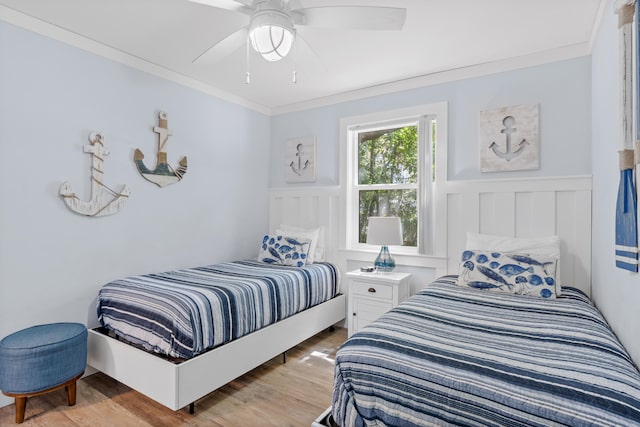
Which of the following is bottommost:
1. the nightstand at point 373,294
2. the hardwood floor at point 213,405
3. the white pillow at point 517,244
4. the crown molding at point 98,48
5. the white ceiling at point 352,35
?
the hardwood floor at point 213,405

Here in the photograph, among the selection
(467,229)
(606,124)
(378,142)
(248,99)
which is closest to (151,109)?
(248,99)

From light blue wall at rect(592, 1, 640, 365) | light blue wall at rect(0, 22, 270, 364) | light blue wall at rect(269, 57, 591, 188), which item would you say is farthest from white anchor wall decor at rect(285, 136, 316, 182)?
light blue wall at rect(592, 1, 640, 365)

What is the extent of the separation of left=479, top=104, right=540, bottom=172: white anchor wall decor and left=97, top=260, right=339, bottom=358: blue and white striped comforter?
1871 mm

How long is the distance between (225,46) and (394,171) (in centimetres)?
198

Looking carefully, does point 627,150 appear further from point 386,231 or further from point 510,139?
point 386,231

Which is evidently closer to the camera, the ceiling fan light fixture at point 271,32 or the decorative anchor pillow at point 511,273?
the ceiling fan light fixture at point 271,32

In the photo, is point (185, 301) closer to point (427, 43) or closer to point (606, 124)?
point (427, 43)

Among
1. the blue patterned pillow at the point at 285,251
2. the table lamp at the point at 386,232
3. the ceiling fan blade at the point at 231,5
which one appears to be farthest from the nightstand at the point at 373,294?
the ceiling fan blade at the point at 231,5

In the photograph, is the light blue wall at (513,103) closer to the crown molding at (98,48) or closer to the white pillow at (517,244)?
the white pillow at (517,244)

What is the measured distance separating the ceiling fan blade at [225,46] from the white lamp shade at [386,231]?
1708 millimetres

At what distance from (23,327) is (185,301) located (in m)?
1.16

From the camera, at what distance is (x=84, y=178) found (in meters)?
2.46

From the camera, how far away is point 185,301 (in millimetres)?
1975

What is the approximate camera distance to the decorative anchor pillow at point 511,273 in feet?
7.00
